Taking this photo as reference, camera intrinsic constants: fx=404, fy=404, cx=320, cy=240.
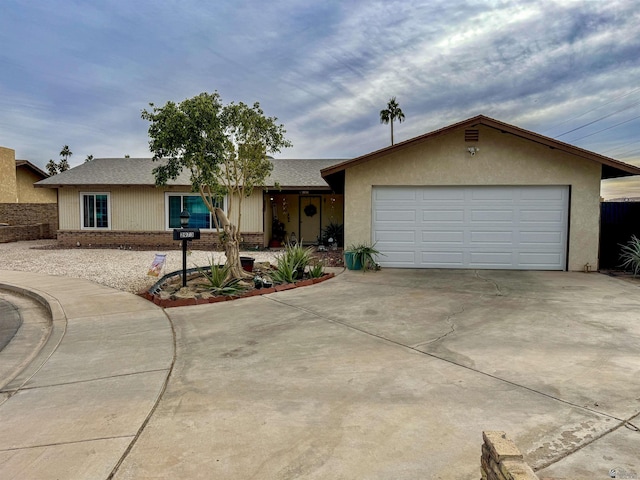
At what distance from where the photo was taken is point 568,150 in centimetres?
1048

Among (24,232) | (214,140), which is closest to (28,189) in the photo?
(24,232)

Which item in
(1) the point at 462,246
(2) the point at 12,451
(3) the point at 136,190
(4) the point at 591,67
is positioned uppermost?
(4) the point at 591,67

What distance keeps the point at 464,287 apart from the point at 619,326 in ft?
10.4

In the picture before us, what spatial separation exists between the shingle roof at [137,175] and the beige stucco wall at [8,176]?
8.29m

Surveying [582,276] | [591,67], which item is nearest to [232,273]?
[582,276]

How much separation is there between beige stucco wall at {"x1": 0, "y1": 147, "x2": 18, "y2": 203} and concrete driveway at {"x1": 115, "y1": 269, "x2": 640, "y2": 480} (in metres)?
25.3

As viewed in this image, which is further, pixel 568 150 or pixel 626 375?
pixel 568 150

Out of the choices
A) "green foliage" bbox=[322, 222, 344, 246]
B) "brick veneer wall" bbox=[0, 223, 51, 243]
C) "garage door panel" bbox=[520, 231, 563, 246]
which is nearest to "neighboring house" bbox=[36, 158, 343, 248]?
"green foliage" bbox=[322, 222, 344, 246]

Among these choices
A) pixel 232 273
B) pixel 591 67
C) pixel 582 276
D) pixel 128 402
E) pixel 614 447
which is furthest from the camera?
pixel 591 67

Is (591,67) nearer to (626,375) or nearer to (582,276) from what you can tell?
(582,276)

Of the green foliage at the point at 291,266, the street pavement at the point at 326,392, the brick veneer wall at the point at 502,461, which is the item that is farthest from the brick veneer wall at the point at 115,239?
the brick veneer wall at the point at 502,461

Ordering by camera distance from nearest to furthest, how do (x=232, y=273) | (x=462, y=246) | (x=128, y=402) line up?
(x=128, y=402)
(x=232, y=273)
(x=462, y=246)

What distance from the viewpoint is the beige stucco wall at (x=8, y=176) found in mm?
25016

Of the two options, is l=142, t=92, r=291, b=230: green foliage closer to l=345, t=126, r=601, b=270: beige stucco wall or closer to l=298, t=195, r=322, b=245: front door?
l=345, t=126, r=601, b=270: beige stucco wall
